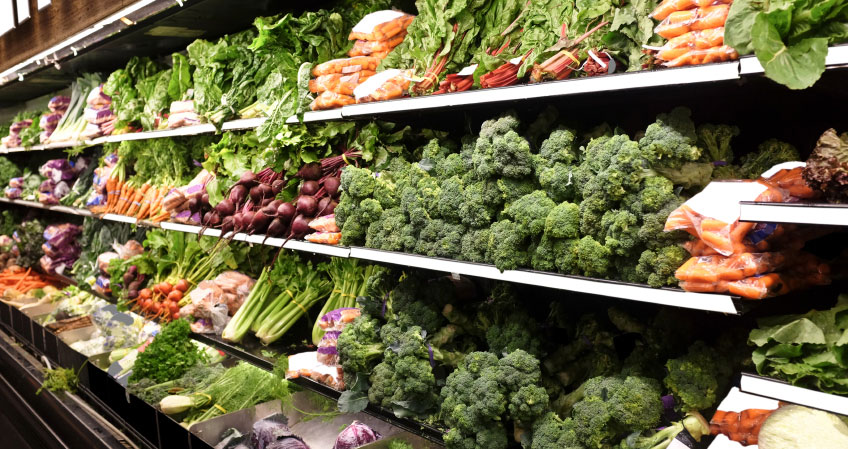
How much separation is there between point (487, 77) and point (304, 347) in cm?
195

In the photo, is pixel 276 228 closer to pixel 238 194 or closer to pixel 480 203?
pixel 238 194

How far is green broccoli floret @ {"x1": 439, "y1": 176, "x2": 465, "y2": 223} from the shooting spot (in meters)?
2.34

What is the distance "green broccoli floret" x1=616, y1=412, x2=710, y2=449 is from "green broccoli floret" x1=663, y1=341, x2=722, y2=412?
0.03 m

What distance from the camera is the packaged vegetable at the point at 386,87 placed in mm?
2605

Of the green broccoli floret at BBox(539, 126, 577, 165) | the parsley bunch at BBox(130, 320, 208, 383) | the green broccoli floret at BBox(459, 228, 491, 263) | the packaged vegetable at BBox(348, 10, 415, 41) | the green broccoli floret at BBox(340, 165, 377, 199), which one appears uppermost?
the packaged vegetable at BBox(348, 10, 415, 41)

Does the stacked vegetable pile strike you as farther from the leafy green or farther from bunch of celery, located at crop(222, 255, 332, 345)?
bunch of celery, located at crop(222, 255, 332, 345)

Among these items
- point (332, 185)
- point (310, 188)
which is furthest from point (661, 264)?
point (310, 188)

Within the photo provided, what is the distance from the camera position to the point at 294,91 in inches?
128

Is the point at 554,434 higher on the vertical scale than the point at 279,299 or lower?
higher

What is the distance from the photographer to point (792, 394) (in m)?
1.50

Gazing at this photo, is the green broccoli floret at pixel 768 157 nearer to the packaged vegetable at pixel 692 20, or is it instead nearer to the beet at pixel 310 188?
the packaged vegetable at pixel 692 20

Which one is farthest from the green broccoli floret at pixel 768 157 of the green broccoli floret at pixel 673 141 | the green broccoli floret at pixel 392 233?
the green broccoli floret at pixel 392 233

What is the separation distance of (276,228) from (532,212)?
1.71 m

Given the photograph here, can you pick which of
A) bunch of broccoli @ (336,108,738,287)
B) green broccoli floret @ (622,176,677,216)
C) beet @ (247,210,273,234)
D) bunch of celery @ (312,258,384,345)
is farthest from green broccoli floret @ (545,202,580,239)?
beet @ (247,210,273,234)
